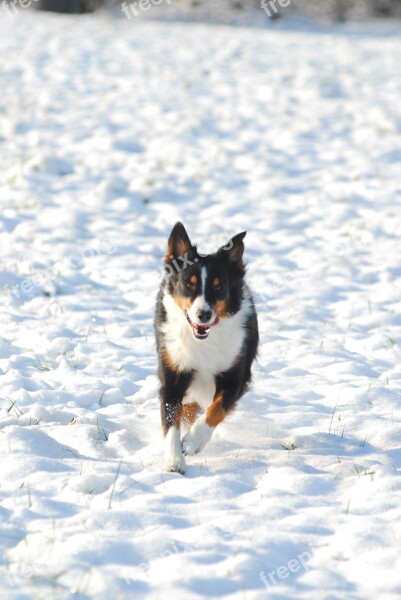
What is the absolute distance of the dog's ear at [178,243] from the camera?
525cm

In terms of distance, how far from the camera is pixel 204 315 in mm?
4871

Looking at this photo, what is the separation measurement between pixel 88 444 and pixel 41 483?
26.9 inches

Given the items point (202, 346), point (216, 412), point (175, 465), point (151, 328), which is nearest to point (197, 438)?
point (216, 412)

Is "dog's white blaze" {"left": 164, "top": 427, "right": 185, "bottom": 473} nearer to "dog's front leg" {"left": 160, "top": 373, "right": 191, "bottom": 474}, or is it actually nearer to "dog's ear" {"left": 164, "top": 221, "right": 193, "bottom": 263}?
"dog's front leg" {"left": 160, "top": 373, "right": 191, "bottom": 474}

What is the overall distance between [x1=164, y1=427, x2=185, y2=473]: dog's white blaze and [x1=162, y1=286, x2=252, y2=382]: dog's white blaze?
1.57 feet

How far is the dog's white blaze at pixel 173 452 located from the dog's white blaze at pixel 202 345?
48cm

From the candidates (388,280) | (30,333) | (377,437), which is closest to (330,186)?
(388,280)

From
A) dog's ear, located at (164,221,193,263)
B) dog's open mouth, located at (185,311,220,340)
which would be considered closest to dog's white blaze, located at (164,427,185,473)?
dog's open mouth, located at (185,311,220,340)

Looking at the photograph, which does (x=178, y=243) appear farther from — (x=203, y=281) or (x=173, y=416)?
(x=173, y=416)

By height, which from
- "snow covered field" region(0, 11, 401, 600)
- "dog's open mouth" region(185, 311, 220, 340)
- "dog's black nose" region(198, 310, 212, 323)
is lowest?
"snow covered field" region(0, 11, 401, 600)

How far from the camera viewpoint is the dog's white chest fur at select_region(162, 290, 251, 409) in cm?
516

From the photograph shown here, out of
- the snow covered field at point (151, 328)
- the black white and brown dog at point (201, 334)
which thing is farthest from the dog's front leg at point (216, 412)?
the snow covered field at point (151, 328)

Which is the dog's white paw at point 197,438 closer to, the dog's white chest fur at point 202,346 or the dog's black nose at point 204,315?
the dog's white chest fur at point 202,346

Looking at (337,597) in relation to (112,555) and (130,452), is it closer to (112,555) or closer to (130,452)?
(112,555)
